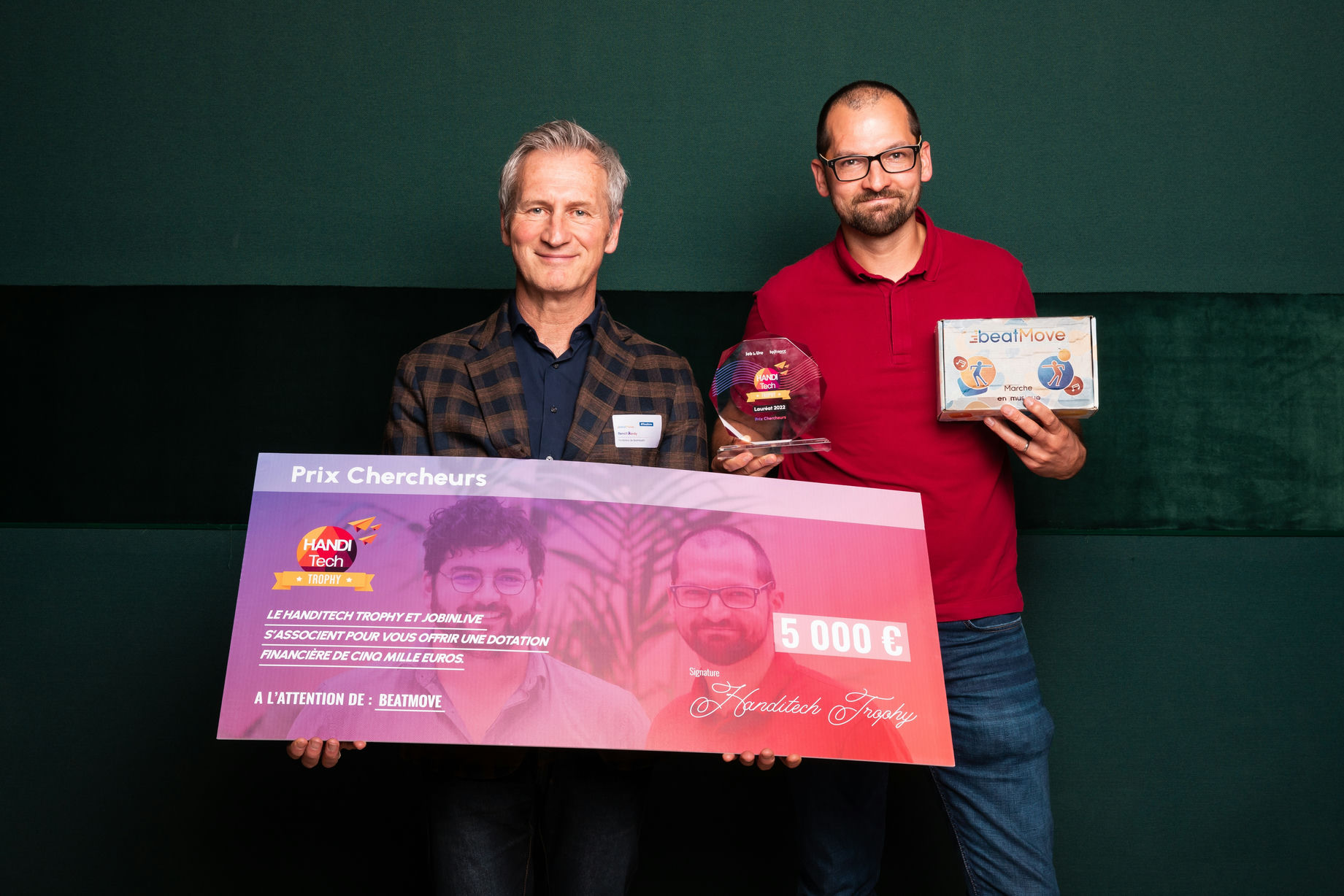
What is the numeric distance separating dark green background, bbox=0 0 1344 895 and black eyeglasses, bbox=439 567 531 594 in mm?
1212

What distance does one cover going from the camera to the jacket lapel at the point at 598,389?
1.45 meters

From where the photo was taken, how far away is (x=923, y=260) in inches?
63.0

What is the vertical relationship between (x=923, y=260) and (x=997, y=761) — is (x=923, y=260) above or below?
above

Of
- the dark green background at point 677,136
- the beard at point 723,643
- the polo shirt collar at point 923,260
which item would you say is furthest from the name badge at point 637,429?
the dark green background at point 677,136

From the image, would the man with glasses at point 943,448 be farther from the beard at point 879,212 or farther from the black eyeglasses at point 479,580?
the black eyeglasses at point 479,580

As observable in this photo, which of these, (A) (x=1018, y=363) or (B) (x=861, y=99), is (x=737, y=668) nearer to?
(A) (x=1018, y=363)

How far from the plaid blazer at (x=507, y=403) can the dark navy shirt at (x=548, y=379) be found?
0.07ft

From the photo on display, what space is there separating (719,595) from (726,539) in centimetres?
9

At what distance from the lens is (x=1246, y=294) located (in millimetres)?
2379

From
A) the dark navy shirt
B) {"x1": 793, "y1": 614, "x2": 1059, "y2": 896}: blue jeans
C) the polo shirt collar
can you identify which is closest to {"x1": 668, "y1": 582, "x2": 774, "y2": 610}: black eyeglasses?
the dark navy shirt

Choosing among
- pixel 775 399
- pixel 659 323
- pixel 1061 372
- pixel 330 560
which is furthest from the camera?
pixel 659 323

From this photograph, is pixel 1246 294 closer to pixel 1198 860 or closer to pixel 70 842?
pixel 1198 860

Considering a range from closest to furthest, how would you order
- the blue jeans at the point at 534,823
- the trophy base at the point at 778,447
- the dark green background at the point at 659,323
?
the blue jeans at the point at 534,823 < the trophy base at the point at 778,447 < the dark green background at the point at 659,323
